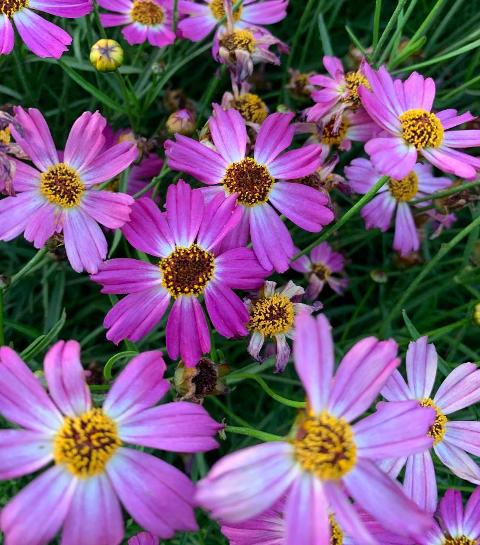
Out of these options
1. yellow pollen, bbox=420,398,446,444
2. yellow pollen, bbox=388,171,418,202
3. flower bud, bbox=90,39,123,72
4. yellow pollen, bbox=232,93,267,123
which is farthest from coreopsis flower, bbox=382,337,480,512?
flower bud, bbox=90,39,123,72

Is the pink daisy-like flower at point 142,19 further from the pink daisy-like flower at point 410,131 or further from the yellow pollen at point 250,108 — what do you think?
the pink daisy-like flower at point 410,131

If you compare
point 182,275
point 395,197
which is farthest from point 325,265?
point 182,275

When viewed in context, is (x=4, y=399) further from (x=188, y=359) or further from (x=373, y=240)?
(x=373, y=240)

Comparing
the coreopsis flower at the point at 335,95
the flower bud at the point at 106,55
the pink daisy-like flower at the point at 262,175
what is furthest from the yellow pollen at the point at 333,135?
the flower bud at the point at 106,55

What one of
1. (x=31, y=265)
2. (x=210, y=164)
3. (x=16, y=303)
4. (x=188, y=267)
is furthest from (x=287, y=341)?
(x=16, y=303)

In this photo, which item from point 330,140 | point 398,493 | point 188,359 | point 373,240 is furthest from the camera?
point 373,240

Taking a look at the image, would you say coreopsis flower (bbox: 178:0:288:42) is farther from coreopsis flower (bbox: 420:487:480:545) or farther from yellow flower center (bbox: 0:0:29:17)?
coreopsis flower (bbox: 420:487:480:545)
